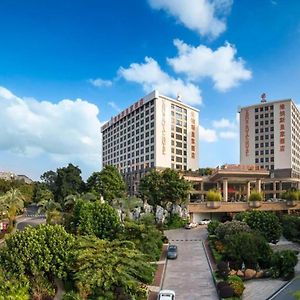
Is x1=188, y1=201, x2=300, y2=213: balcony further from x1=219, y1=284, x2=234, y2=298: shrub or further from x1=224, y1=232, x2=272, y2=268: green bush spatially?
x1=219, y1=284, x2=234, y2=298: shrub

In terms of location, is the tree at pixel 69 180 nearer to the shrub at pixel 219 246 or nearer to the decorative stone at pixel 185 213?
the decorative stone at pixel 185 213

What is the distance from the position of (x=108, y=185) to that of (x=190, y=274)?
1492 inches

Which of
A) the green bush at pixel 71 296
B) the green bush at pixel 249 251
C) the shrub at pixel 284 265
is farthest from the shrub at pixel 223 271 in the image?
the green bush at pixel 71 296

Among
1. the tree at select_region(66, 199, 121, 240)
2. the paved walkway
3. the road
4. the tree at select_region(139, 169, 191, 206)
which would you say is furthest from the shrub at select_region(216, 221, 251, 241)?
the tree at select_region(139, 169, 191, 206)

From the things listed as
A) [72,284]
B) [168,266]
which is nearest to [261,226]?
[168,266]

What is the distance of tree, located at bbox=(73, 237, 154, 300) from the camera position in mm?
24750

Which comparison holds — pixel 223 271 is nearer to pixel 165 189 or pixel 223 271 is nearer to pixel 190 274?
pixel 190 274

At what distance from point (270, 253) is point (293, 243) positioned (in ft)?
58.2

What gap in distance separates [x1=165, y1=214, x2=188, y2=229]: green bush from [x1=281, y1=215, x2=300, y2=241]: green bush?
17.7 meters

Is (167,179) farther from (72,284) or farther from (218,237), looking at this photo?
(72,284)

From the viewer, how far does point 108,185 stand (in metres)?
69.1

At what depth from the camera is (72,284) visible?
1065 inches

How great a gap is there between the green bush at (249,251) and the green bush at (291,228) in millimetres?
17810

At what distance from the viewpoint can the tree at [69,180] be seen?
288ft
